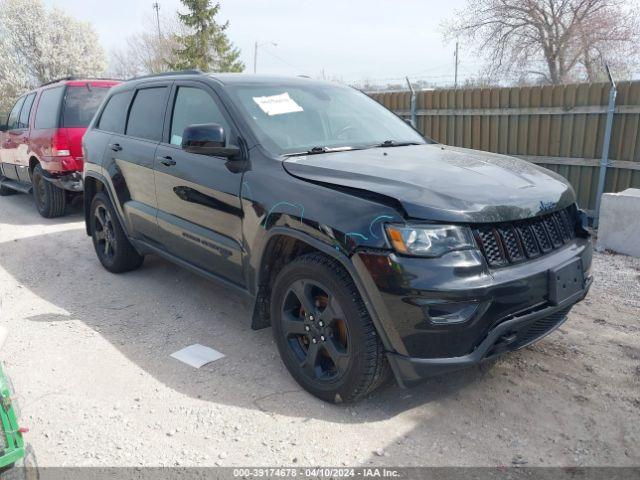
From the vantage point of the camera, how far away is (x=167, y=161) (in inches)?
166

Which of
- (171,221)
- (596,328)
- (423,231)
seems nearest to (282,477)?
(423,231)

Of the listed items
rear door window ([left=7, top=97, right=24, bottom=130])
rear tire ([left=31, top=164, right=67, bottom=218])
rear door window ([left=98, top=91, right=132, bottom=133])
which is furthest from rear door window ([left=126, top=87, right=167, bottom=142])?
rear door window ([left=7, top=97, right=24, bottom=130])

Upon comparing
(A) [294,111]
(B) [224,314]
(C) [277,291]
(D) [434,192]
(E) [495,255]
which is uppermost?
(A) [294,111]

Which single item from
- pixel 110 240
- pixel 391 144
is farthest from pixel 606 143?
pixel 110 240

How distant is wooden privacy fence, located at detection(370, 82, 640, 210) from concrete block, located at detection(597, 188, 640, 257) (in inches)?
43.9

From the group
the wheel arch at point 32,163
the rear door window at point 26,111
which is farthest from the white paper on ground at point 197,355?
the rear door window at point 26,111

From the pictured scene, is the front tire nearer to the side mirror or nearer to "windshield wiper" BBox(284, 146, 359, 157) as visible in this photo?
"windshield wiper" BBox(284, 146, 359, 157)

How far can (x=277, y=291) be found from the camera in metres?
3.24

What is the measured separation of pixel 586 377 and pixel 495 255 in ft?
4.05

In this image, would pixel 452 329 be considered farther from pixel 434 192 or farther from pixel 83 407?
pixel 83 407

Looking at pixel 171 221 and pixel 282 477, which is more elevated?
pixel 171 221

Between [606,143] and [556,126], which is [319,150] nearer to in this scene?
[606,143]

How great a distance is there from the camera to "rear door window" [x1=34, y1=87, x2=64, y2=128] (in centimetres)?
812

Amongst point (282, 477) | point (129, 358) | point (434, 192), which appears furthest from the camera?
point (129, 358)
